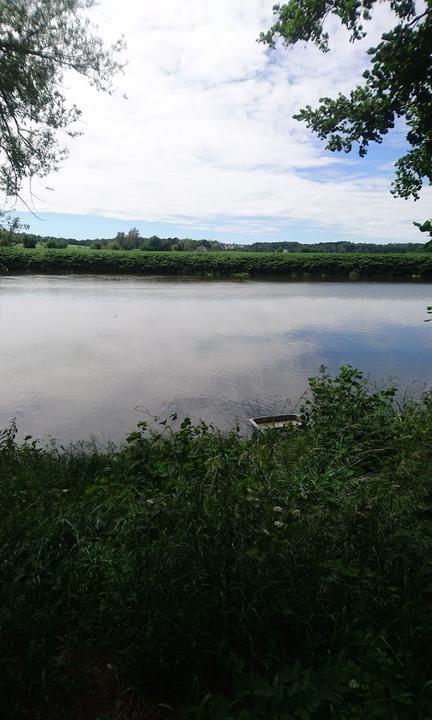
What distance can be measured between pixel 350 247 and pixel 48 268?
40504 millimetres

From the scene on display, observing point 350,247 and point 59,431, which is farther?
point 350,247

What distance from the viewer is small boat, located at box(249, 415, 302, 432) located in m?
6.34

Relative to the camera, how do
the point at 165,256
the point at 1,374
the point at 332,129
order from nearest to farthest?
1. the point at 332,129
2. the point at 1,374
3. the point at 165,256

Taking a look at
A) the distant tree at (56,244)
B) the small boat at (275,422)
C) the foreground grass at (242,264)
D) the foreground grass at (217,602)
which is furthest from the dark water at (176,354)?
the distant tree at (56,244)

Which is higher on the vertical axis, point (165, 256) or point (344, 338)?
point (165, 256)

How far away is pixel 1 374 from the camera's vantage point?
10266 mm

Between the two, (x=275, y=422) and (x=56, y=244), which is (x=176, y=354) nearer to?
(x=275, y=422)

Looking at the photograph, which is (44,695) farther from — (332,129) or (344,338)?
(344,338)

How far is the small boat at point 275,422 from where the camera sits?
249 inches

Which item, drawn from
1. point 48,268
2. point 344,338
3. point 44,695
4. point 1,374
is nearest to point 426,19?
point 44,695

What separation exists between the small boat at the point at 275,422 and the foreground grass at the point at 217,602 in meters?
2.48

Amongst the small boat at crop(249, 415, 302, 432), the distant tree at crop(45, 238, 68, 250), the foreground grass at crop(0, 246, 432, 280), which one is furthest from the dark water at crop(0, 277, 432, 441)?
the distant tree at crop(45, 238, 68, 250)

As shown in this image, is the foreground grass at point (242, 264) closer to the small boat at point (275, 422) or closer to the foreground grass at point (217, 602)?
the small boat at point (275, 422)

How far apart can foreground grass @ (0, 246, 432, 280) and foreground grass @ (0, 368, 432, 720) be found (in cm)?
4036
